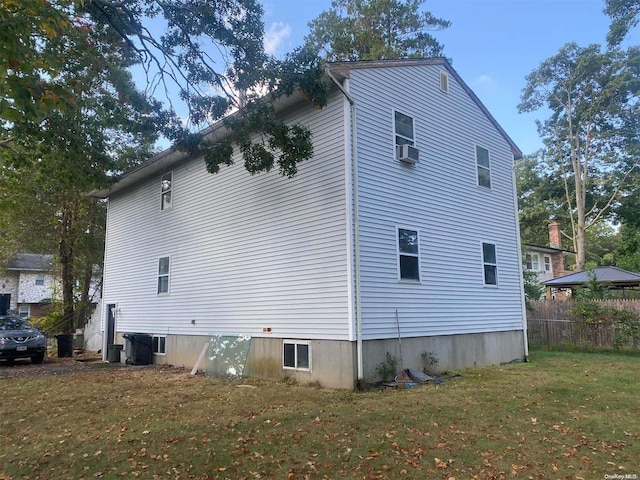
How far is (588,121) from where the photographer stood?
28.3 meters

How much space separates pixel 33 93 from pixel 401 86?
835 centimetres

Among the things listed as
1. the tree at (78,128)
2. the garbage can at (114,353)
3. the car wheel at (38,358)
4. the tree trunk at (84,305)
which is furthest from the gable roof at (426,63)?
the tree trunk at (84,305)

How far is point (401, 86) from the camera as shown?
34.8 feet

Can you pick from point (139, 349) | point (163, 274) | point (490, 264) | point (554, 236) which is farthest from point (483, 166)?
point (554, 236)

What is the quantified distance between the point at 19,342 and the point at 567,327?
1813 centimetres

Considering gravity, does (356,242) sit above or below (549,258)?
below

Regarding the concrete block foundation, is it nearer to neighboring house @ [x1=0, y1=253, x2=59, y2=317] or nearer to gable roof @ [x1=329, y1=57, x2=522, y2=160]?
gable roof @ [x1=329, y1=57, x2=522, y2=160]

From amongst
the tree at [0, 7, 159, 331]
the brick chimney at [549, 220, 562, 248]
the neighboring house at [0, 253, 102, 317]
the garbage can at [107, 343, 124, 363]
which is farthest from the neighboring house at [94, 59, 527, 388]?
the neighboring house at [0, 253, 102, 317]

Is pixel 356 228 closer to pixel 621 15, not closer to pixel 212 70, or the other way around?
pixel 212 70

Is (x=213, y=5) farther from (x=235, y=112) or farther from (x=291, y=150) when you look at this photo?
(x=291, y=150)

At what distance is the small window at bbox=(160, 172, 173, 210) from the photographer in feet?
46.5

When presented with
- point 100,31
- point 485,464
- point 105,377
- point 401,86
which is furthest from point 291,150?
point 105,377

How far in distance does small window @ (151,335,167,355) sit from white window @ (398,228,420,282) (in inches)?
306

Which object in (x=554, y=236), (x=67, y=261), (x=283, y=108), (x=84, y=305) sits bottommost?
(x=84, y=305)
